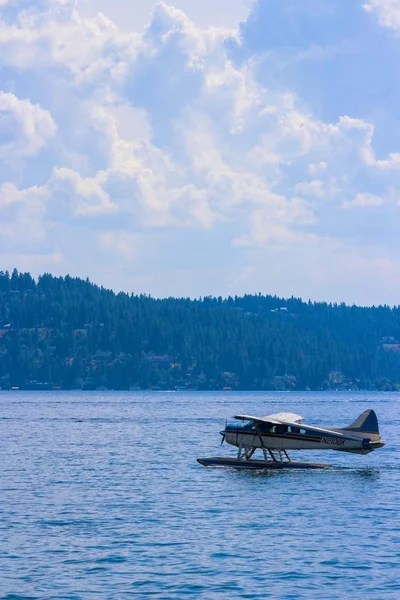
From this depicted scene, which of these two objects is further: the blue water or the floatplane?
the floatplane

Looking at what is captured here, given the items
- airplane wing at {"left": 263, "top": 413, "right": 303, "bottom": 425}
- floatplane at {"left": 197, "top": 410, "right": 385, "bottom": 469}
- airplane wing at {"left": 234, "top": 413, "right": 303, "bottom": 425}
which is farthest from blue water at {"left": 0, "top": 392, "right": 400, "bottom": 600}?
airplane wing at {"left": 263, "top": 413, "right": 303, "bottom": 425}

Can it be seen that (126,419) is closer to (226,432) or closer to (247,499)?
(226,432)

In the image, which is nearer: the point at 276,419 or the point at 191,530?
the point at 191,530

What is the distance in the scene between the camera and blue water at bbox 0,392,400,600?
3500 centimetres

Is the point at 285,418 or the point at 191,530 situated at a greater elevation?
the point at 285,418

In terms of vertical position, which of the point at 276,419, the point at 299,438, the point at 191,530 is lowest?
the point at 191,530

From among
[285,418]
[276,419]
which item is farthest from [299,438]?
[285,418]

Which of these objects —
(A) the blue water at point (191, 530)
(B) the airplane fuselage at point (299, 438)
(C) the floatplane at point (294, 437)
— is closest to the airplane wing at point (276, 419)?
(C) the floatplane at point (294, 437)

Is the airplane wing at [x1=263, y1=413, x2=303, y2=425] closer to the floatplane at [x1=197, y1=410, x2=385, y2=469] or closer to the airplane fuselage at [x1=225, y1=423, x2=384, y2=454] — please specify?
the floatplane at [x1=197, y1=410, x2=385, y2=469]

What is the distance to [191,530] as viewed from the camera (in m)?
44.7

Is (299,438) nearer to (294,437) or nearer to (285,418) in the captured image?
(294,437)

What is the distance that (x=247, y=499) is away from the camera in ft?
178

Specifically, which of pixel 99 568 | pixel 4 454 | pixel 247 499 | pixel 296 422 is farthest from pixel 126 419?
pixel 99 568

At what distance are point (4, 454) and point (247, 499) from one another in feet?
112
